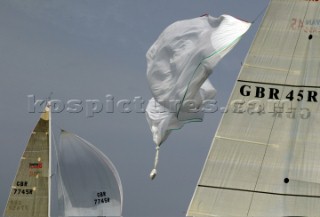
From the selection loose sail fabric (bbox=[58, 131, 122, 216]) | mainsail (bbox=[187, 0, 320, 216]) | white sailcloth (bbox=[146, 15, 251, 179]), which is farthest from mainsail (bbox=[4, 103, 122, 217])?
mainsail (bbox=[187, 0, 320, 216])

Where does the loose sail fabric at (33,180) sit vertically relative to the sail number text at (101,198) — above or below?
below

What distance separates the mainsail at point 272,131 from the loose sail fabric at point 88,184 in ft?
47.1

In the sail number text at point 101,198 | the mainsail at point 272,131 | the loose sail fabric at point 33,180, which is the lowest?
the loose sail fabric at point 33,180

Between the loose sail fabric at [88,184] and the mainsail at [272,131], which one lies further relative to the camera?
the loose sail fabric at [88,184]

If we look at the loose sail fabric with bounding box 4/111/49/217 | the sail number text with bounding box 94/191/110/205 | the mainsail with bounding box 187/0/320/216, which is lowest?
the loose sail fabric with bounding box 4/111/49/217

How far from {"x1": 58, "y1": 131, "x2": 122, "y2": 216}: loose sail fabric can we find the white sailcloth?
12547 millimetres

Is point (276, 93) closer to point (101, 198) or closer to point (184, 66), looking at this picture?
Answer: point (184, 66)

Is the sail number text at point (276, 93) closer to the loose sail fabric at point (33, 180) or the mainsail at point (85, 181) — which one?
the mainsail at point (85, 181)

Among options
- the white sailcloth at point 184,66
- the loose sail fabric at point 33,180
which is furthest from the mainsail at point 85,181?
the white sailcloth at point 184,66

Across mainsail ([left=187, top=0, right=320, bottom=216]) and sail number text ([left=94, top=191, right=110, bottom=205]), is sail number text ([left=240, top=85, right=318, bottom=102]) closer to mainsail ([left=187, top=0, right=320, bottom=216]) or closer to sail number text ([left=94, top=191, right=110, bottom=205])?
mainsail ([left=187, top=0, right=320, bottom=216])

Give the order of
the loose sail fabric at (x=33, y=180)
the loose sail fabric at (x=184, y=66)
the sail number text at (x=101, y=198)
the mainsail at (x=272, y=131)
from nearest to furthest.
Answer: the mainsail at (x=272, y=131) → the loose sail fabric at (x=184, y=66) → the sail number text at (x=101, y=198) → the loose sail fabric at (x=33, y=180)

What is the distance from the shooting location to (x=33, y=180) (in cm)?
3719

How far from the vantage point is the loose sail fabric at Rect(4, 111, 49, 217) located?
36.4 m

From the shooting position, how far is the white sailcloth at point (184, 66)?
17094 mm
